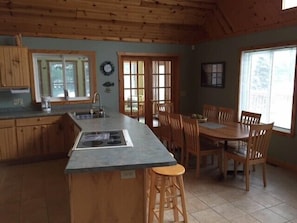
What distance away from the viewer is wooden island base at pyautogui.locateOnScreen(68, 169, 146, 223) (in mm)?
1810

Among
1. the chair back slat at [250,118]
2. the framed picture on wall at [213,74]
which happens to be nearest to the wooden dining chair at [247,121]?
the chair back slat at [250,118]

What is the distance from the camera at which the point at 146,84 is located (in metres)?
6.08

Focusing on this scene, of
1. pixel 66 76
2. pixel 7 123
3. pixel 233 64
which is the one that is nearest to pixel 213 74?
pixel 233 64

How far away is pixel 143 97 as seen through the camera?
6.11 meters

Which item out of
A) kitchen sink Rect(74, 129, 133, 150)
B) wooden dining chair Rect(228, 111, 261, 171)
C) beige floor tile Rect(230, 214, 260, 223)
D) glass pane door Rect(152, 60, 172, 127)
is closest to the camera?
kitchen sink Rect(74, 129, 133, 150)

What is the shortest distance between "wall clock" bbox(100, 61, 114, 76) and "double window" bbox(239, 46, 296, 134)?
272cm

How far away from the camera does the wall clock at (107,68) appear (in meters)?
5.45

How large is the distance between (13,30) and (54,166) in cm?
258

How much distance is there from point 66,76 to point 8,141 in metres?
1.79

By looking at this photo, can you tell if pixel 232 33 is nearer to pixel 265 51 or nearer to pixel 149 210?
pixel 265 51

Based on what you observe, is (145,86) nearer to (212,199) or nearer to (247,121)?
(247,121)

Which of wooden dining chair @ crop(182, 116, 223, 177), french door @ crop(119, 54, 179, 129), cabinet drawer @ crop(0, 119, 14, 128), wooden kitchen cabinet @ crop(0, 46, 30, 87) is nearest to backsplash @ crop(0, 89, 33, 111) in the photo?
wooden kitchen cabinet @ crop(0, 46, 30, 87)

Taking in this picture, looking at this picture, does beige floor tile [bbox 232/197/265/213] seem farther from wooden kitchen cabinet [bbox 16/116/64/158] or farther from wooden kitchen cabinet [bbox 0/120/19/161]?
wooden kitchen cabinet [bbox 0/120/19/161]

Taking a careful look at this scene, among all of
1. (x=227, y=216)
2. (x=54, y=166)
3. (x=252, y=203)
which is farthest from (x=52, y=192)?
(x=252, y=203)
